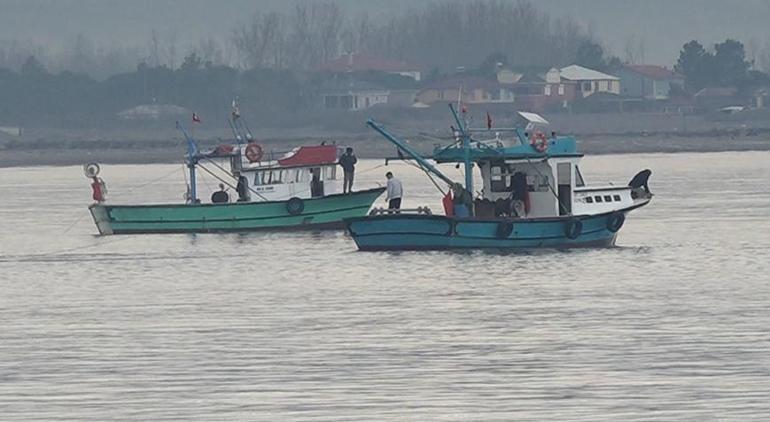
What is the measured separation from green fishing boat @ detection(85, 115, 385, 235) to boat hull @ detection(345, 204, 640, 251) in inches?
304

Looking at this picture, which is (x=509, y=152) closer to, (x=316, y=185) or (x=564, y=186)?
(x=564, y=186)

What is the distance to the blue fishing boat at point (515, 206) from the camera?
47.6m

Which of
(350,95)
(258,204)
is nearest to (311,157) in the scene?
(258,204)

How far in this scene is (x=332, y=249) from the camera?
5219 cm

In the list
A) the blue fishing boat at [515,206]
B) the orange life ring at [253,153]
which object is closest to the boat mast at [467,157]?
the blue fishing boat at [515,206]

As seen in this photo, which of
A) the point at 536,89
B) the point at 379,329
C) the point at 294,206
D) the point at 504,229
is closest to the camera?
the point at 379,329

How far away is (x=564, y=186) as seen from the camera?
4888cm

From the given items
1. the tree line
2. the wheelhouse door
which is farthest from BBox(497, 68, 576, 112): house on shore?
the wheelhouse door

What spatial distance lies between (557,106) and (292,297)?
144813mm

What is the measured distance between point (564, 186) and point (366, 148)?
9071 centimetres

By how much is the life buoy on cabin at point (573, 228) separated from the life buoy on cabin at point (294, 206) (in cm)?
1067

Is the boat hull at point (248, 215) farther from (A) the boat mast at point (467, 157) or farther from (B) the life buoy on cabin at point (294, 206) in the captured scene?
(A) the boat mast at point (467, 157)

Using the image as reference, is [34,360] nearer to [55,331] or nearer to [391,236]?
[55,331]

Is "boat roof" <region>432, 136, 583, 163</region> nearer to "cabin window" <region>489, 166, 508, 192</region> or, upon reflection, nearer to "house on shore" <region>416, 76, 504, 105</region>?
"cabin window" <region>489, 166, 508, 192</region>
